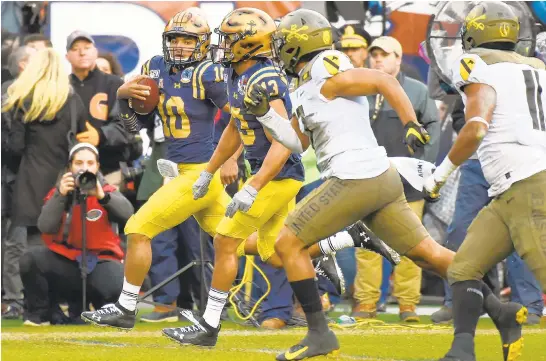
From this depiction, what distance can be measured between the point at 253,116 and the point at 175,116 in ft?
2.50

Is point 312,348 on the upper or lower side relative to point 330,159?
lower

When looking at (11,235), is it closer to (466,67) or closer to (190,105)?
(190,105)

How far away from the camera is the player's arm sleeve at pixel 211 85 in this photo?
7.87 metres

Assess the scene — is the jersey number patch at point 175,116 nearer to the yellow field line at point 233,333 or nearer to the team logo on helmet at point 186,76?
the team logo on helmet at point 186,76

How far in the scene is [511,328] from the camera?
630 cm

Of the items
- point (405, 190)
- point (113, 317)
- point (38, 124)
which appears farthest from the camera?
point (38, 124)

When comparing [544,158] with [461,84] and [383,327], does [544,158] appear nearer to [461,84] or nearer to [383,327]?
[461,84]

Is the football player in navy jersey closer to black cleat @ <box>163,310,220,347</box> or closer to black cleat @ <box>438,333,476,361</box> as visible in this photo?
black cleat @ <box>163,310,220,347</box>

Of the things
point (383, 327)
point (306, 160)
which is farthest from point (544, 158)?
point (306, 160)

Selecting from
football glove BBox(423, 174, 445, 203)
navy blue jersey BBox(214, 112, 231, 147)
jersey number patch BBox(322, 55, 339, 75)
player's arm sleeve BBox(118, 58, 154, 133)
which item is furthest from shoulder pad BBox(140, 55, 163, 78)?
football glove BBox(423, 174, 445, 203)

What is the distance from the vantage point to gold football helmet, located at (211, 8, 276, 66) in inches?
286

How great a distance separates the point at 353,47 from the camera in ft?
32.8

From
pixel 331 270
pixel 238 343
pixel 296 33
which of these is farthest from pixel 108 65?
pixel 296 33

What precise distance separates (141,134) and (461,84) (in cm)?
531
